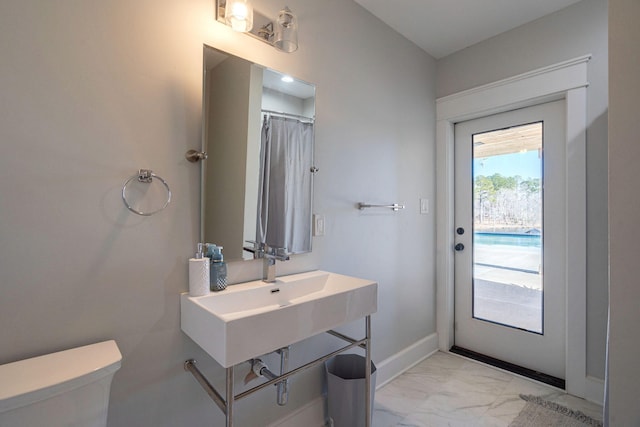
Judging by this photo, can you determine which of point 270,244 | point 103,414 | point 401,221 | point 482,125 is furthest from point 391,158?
point 103,414

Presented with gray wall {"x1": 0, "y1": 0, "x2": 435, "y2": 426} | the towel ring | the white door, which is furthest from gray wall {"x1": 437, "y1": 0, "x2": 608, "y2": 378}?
the towel ring

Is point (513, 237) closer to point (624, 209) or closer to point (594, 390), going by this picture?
point (594, 390)

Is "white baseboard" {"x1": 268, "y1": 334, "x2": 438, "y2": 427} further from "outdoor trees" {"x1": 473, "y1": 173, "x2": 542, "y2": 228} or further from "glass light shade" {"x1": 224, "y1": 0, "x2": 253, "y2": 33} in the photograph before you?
"glass light shade" {"x1": 224, "y1": 0, "x2": 253, "y2": 33}

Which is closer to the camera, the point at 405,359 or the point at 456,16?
the point at 456,16

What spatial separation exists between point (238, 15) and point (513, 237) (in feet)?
7.63

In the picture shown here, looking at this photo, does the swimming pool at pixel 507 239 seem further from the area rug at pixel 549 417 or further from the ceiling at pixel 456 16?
the ceiling at pixel 456 16

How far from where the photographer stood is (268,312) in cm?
102

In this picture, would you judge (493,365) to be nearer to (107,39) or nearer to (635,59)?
(635,59)

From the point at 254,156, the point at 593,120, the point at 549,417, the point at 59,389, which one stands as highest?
the point at 593,120

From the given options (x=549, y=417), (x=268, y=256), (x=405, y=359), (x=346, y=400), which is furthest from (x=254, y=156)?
(x=549, y=417)

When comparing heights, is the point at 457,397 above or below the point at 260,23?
below

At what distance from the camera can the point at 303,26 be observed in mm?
1606

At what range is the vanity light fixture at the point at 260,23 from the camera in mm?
1229

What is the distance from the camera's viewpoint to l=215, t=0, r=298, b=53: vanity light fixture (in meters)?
1.23
